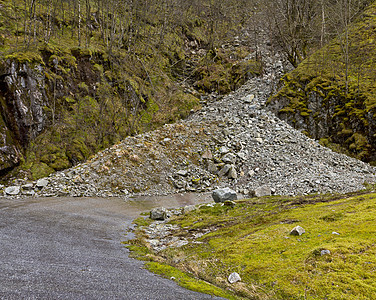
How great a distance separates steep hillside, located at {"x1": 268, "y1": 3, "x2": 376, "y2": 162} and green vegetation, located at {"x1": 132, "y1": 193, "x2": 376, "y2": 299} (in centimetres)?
1987

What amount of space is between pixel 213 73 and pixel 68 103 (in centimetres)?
3474

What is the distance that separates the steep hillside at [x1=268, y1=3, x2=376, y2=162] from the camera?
1153 inches

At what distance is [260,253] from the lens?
891 cm

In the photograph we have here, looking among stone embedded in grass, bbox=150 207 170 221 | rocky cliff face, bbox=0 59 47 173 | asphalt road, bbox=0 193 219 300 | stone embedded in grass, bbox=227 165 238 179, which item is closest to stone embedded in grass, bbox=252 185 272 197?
stone embedded in grass, bbox=227 165 238 179

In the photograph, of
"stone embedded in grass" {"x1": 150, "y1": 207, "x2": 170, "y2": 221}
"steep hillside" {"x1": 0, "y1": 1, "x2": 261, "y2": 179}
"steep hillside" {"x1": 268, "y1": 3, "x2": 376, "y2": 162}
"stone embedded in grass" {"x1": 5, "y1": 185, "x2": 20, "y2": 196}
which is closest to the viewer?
"stone embedded in grass" {"x1": 150, "y1": 207, "x2": 170, "y2": 221}

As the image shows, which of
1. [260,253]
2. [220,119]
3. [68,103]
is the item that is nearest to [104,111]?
[68,103]

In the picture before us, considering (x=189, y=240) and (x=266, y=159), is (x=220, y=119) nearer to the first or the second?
(x=266, y=159)

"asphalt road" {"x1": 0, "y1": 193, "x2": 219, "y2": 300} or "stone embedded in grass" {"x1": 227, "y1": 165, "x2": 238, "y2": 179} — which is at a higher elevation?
"asphalt road" {"x1": 0, "y1": 193, "x2": 219, "y2": 300}

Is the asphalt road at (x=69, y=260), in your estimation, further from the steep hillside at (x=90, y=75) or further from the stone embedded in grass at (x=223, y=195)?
the steep hillside at (x=90, y=75)

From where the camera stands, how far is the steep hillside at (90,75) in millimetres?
26125

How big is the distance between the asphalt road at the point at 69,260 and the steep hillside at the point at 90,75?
1289 cm

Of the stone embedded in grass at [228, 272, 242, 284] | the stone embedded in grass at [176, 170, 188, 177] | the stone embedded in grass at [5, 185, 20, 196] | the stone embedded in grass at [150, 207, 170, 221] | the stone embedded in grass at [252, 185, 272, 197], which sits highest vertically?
the stone embedded in grass at [228, 272, 242, 284]

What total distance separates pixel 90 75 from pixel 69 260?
3337 centimetres

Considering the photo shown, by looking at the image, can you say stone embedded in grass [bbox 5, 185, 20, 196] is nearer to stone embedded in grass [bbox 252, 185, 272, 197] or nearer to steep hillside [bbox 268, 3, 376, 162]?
stone embedded in grass [bbox 252, 185, 272, 197]
